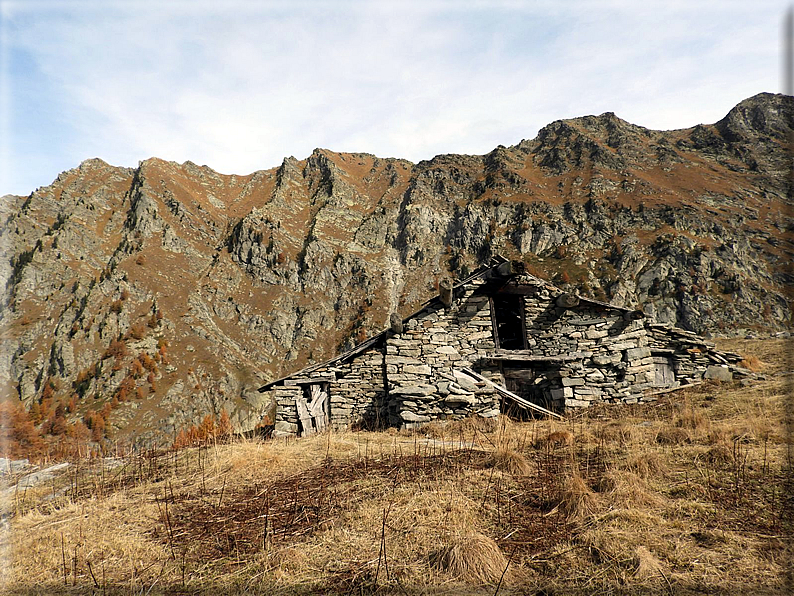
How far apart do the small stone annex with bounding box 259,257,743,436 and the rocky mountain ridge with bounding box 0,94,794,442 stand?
2003 inches

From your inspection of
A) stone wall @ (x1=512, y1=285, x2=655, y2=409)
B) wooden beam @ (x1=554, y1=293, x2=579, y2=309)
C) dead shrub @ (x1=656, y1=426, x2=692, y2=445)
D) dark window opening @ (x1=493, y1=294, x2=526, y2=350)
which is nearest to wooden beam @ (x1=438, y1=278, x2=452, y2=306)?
dark window opening @ (x1=493, y1=294, x2=526, y2=350)

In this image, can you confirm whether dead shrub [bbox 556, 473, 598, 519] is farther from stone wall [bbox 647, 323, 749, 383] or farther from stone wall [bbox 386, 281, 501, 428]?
stone wall [bbox 647, 323, 749, 383]

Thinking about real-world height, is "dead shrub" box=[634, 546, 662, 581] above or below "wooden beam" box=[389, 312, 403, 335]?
below

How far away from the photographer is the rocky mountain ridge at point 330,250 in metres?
62.2

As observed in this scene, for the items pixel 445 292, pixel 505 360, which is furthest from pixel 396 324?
pixel 505 360

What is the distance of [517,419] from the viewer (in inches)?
451

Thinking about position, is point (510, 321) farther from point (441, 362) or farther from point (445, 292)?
point (441, 362)

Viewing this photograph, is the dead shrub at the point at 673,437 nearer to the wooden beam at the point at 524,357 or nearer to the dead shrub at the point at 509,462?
the dead shrub at the point at 509,462

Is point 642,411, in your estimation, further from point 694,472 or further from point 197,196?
point 197,196

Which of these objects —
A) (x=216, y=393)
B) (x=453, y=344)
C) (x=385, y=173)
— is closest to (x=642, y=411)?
(x=453, y=344)

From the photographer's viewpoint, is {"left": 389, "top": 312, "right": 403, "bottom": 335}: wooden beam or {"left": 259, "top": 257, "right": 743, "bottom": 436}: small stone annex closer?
{"left": 259, "top": 257, "right": 743, "bottom": 436}: small stone annex

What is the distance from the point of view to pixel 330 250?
89.7 metres

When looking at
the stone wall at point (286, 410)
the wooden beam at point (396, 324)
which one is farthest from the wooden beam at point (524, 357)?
the stone wall at point (286, 410)

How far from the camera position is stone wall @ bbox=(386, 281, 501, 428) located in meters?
11.4
